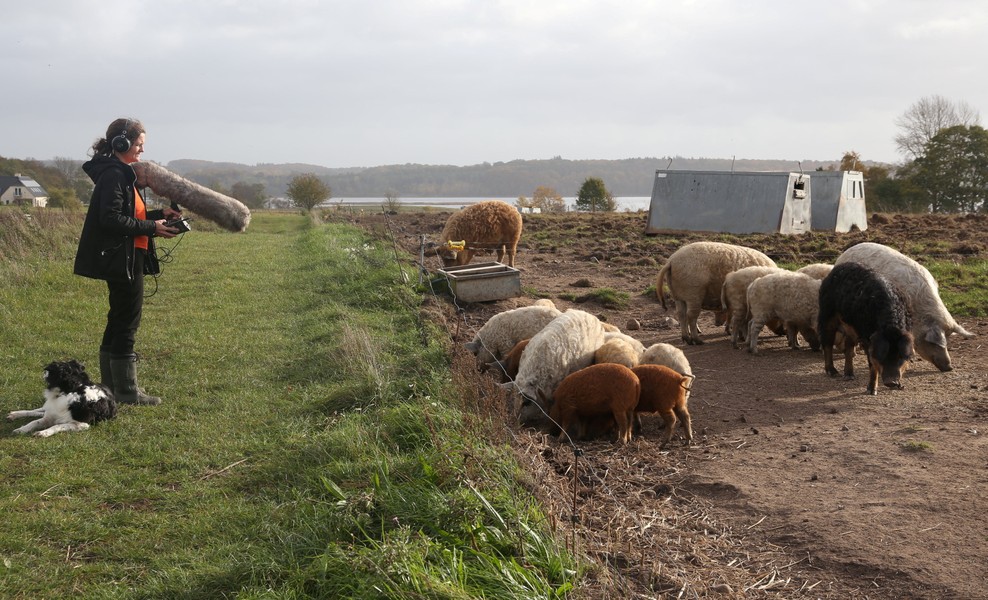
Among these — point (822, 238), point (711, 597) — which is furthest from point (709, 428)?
point (822, 238)

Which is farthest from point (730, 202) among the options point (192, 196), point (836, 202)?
point (192, 196)

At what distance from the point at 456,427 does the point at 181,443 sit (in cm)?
253

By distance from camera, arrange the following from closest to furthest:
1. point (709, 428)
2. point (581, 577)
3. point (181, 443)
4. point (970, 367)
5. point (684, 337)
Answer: point (581, 577) → point (181, 443) → point (709, 428) → point (970, 367) → point (684, 337)

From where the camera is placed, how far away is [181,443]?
6684 mm

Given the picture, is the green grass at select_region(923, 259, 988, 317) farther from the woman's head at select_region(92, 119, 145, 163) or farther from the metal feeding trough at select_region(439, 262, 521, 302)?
the woman's head at select_region(92, 119, 145, 163)

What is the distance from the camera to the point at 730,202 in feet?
84.8

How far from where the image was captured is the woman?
23.2 feet

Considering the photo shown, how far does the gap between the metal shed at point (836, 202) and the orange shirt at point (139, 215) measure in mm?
24432

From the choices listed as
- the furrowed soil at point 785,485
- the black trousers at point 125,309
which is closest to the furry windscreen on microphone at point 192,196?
the black trousers at point 125,309

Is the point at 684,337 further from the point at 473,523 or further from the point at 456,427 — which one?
the point at 473,523

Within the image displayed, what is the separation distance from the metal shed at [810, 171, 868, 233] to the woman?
24539 millimetres

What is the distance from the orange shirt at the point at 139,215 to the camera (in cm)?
738

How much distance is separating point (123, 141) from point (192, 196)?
857 mm

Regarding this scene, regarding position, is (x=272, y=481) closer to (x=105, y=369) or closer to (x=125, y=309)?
(x=125, y=309)
